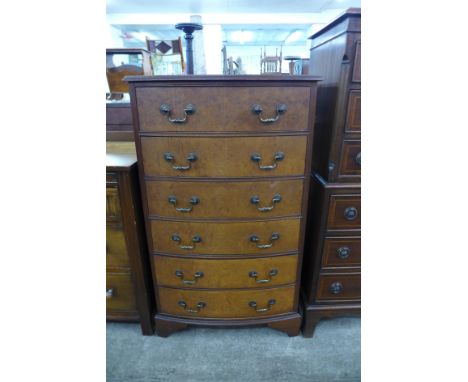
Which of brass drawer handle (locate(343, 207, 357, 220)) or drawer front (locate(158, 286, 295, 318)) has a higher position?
brass drawer handle (locate(343, 207, 357, 220))

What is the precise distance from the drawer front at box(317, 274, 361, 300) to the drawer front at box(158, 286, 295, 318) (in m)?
0.14

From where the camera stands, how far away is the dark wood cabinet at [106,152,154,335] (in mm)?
1014

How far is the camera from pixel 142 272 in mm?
1158

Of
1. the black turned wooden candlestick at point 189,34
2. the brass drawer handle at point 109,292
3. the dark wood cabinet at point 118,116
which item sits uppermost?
the black turned wooden candlestick at point 189,34

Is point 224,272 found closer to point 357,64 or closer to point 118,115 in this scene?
point 357,64

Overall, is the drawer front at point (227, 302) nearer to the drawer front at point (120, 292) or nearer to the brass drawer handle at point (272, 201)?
the drawer front at point (120, 292)

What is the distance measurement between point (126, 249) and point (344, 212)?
0.93 metres

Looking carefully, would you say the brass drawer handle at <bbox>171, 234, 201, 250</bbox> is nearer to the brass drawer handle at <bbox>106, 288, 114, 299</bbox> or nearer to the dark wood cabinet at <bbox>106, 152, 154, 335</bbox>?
the dark wood cabinet at <bbox>106, 152, 154, 335</bbox>

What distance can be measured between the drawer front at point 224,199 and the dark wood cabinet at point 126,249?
0.30ft

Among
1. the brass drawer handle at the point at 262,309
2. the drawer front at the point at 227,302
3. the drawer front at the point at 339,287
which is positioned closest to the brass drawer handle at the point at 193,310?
the drawer front at the point at 227,302

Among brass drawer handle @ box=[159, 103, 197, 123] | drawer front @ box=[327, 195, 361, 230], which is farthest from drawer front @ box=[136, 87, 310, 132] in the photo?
drawer front @ box=[327, 195, 361, 230]

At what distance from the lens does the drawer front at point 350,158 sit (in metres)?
0.97
